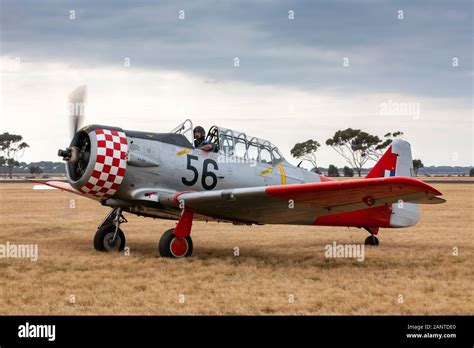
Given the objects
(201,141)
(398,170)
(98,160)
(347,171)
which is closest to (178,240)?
(98,160)

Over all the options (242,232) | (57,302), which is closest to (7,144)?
(242,232)

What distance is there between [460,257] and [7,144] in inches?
4408

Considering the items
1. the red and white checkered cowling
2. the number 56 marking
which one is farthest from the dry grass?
the number 56 marking

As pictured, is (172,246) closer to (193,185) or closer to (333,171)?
(193,185)

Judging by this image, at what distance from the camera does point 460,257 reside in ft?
35.2

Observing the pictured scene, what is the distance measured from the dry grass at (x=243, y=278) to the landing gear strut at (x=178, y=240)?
8.6 inches

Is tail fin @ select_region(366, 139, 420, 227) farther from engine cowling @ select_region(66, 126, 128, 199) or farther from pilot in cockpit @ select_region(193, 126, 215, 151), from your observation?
engine cowling @ select_region(66, 126, 128, 199)

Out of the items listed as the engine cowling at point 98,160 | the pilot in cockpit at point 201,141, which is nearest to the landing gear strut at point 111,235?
A: the engine cowling at point 98,160

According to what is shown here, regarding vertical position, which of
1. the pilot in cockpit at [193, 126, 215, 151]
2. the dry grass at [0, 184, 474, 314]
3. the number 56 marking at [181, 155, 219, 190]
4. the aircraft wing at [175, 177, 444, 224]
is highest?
the pilot in cockpit at [193, 126, 215, 151]

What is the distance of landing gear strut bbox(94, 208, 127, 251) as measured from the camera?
11.2m

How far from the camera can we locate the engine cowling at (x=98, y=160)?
975 cm

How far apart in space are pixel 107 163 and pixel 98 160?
16 centimetres

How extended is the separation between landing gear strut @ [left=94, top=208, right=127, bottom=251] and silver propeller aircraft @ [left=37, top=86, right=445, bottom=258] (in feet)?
0.06
